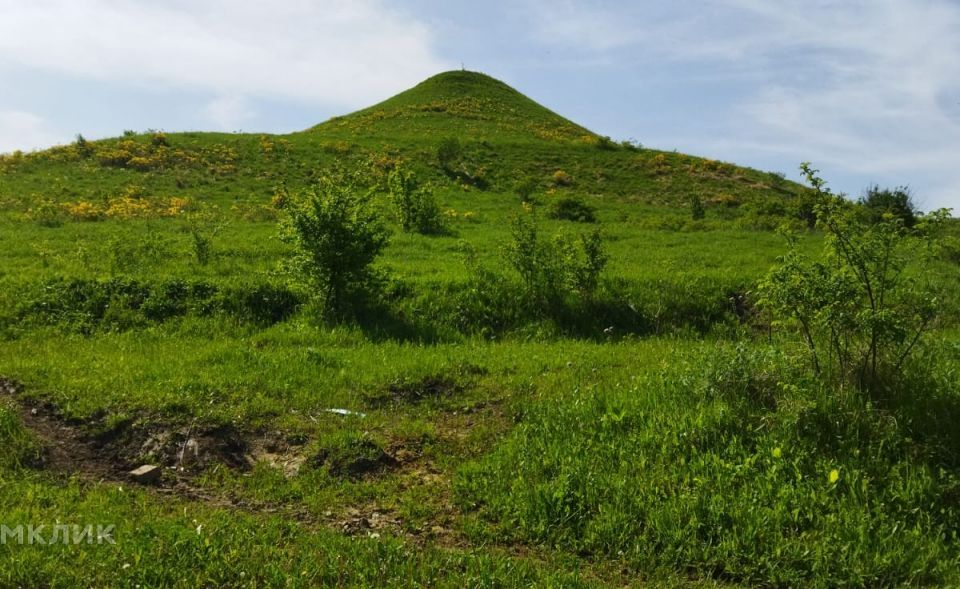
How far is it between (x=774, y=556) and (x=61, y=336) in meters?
11.4

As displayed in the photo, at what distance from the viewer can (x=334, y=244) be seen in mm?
11484

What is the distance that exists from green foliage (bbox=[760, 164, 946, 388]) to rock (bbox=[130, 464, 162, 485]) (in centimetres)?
698

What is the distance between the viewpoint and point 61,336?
34.6ft

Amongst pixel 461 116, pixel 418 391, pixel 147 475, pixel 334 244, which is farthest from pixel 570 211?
pixel 461 116

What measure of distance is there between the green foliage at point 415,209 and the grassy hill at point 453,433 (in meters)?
5.75

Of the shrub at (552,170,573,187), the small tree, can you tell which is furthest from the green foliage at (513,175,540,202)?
the small tree

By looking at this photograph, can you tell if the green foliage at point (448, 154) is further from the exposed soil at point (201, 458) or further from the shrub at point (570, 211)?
the exposed soil at point (201, 458)

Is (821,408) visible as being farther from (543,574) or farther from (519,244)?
(519,244)

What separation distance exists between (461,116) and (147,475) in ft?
183

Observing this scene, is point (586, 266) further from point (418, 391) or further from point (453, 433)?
point (453, 433)

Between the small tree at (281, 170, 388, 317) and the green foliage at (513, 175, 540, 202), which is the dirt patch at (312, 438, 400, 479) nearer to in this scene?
the small tree at (281, 170, 388, 317)

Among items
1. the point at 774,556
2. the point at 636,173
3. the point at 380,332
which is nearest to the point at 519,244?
the point at 380,332

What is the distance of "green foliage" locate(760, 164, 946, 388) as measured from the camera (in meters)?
6.53

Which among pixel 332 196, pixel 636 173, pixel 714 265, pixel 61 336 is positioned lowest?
pixel 61 336
